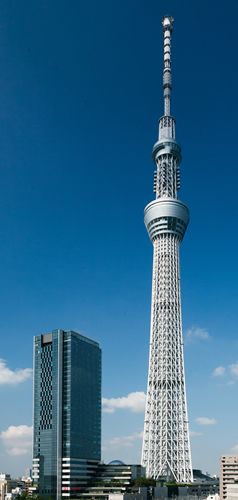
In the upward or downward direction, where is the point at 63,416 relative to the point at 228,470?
upward

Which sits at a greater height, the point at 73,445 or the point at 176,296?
the point at 176,296

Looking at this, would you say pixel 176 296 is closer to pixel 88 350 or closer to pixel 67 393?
pixel 88 350

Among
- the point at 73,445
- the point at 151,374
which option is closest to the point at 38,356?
the point at 73,445

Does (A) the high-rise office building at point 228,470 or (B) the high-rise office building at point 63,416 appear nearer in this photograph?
(B) the high-rise office building at point 63,416

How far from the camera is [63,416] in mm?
163000

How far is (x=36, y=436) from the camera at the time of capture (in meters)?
163

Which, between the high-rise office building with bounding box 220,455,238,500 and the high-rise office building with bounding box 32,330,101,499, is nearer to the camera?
the high-rise office building with bounding box 32,330,101,499

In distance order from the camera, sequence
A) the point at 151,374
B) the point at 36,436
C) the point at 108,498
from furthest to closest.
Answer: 1. the point at 151,374
2. the point at 36,436
3. the point at 108,498

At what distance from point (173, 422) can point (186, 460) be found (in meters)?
11.9

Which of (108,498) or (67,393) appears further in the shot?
(67,393)

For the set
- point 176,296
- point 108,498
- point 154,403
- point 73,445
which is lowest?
point 108,498

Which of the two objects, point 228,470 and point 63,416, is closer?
point 63,416

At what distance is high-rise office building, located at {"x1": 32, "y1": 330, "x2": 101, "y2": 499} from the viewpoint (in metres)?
157

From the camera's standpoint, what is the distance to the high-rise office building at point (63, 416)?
157000 mm
